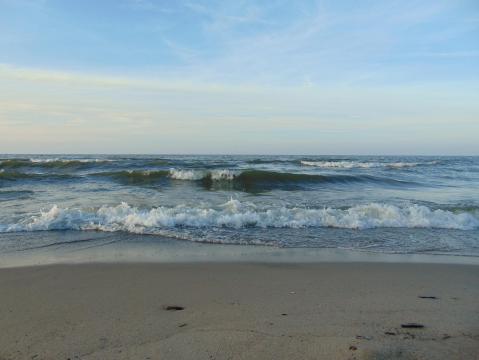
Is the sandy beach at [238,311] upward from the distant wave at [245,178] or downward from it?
downward

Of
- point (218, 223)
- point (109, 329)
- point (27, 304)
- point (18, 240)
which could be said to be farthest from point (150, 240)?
point (109, 329)

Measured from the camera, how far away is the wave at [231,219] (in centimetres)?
714

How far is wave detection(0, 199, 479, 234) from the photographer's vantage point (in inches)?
281

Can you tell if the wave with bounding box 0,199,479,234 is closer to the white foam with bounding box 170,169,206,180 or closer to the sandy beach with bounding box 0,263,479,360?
the sandy beach with bounding box 0,263,479,360

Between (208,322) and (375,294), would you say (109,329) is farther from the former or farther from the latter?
(375,294)

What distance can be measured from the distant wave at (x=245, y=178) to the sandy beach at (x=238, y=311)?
11840 millimetres

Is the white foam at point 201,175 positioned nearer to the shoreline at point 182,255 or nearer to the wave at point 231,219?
the wave at point 231,219

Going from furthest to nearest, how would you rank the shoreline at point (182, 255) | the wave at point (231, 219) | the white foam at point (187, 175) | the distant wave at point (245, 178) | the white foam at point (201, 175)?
the white foam at point (187, 175) → the white foam at point (201, 175) → the distant wave at point (245, 178) → the wave at point (231, 219) → the shoreline at point (182, 255)

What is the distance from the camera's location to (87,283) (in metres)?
4.09

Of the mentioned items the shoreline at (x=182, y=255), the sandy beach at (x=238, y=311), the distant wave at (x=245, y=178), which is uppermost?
the distant wave at (x=245, y=178)

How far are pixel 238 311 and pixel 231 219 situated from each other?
4.38m

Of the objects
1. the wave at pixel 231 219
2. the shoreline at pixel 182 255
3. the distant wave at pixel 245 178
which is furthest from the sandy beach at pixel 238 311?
the distant wave at pixel 245 178

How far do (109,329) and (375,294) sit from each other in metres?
2.49

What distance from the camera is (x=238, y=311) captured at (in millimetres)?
3299
